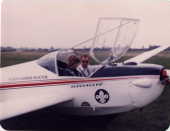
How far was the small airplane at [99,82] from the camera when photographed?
8.58ft

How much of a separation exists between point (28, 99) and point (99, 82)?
0.61m

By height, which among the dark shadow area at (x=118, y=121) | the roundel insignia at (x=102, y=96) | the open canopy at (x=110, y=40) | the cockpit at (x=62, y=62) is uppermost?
the open canopy at (x=110, y=40)

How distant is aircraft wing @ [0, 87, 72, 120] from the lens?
2.47 m

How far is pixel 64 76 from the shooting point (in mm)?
2729

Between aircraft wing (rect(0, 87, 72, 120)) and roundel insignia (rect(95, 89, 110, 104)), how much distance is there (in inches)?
9.1

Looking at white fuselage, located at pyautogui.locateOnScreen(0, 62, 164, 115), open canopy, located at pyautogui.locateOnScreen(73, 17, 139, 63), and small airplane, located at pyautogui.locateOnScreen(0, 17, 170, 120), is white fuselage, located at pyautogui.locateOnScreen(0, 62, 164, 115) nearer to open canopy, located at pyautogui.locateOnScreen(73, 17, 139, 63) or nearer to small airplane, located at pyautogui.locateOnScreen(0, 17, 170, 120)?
small airplane, located at pyautogui.locateOnScreen(0, 17, 170, 120)

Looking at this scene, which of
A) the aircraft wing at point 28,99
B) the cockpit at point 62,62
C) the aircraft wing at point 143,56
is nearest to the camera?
the aircraft wing at point 28,99

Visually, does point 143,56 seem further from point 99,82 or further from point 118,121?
point 118,121

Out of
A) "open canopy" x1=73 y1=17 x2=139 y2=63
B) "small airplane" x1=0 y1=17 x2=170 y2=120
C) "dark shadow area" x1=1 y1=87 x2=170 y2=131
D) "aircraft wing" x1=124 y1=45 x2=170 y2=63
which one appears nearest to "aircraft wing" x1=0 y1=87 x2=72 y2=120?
"small airplane" x1=0 y1=17 x2=170 y2=120

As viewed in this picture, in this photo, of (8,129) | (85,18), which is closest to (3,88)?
(8,129)

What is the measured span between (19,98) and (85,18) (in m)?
0.83

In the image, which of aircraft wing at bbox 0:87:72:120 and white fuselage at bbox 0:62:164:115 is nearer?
aircraft wing at bbox 0:87:72:120

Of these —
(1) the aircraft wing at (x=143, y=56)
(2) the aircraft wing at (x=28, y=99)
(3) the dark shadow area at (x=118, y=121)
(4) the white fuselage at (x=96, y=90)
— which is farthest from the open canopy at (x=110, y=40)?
(3) the dark shadow area at (x=118, y=121)

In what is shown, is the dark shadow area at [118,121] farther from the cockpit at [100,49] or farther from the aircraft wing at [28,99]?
the cockpit at [100,49]
